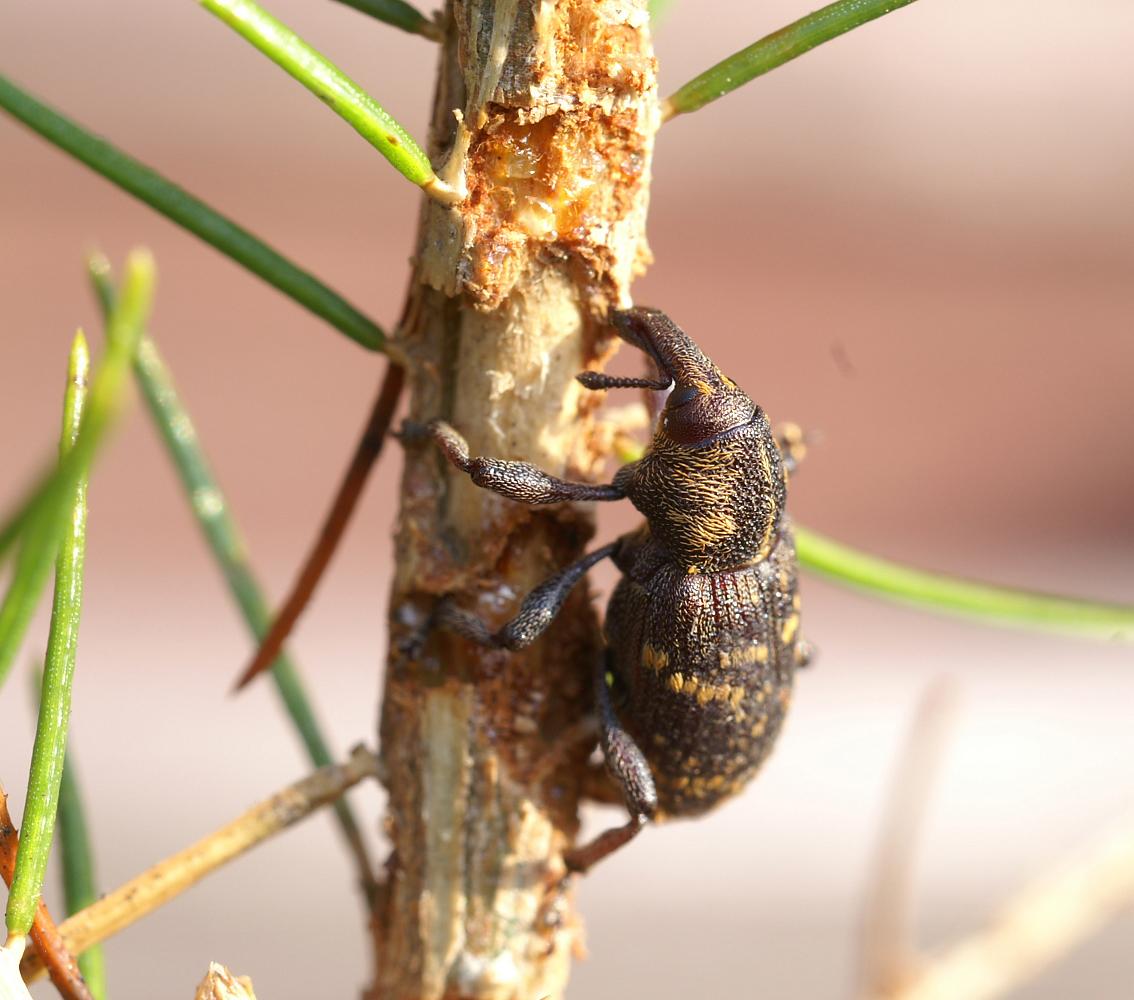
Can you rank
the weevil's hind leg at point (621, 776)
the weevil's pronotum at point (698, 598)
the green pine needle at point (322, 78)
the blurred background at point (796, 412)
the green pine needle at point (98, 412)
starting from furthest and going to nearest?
1. the blurred background at point (796, 412)
2. the weevil's pronotum at point (698, 598)
3. the weevil's hind leg at point (621, 776)
4. the green pine needle at point (322, 78)
5. the green pine needle at point (98, 412)

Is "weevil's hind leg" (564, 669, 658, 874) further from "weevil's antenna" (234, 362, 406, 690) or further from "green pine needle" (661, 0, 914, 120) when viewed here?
"green pine needle" (661, 0, 914, 120)

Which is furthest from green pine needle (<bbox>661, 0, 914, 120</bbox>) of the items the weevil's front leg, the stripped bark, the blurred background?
the blurred background

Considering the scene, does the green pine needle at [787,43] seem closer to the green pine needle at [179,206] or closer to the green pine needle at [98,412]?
the green pine needle at [179,206]

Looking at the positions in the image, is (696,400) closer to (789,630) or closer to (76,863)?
(789,630)

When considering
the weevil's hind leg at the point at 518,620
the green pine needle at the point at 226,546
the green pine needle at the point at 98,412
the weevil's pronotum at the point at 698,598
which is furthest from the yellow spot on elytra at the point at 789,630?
the green pine needle at the point at 98,412

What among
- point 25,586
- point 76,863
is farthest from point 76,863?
point 25,586

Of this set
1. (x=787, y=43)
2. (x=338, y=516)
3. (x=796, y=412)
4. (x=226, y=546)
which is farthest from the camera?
(x=796, y=412)

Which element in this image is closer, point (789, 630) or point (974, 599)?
point (974, 599)
